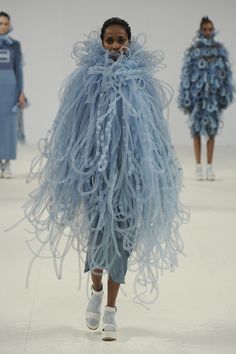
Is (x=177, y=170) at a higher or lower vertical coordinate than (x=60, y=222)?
higher

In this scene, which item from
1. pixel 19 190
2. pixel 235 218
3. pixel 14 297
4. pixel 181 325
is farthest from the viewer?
pixel 19 190

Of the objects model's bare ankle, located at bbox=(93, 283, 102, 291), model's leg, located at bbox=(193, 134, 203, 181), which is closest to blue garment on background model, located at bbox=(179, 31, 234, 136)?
model's leg, located at bbox=(193, 134, 203, 181)

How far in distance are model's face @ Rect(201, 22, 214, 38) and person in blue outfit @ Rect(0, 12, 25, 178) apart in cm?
146

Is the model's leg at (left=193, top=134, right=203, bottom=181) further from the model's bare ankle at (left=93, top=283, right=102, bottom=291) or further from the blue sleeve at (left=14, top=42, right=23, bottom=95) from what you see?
the model's bare ankle at (left=93, top=283, right=102, bottom=291)

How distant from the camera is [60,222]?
121 inches

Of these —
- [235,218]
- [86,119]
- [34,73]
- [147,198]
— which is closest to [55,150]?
[86,119]

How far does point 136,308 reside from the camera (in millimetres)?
3473

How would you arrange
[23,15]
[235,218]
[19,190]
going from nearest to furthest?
[235,218] < [19,190] < [23,15]

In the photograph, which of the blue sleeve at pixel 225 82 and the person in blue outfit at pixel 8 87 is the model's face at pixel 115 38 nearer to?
the person in blue outfit at pixel 8 87

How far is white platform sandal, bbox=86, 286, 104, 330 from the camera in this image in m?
3.16

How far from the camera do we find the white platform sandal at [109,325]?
10.1 feet

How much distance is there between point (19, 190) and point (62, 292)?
2892mm

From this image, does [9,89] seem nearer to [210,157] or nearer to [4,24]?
[4,24]

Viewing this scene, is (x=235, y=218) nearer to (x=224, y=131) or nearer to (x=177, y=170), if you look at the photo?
(x=177, y=170)
